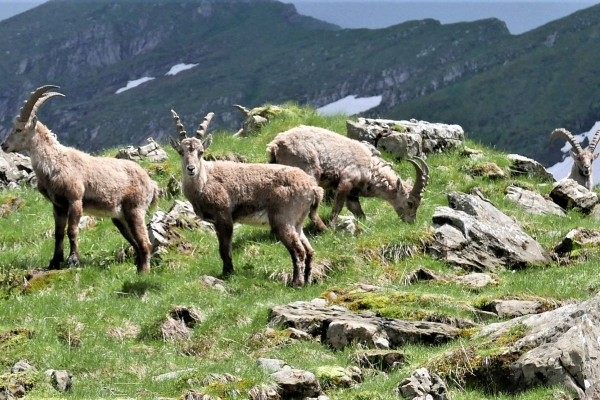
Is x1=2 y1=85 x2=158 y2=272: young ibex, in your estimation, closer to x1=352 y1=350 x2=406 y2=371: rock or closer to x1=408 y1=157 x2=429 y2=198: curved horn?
x1=408 y1=157 x2=429 y2=198: curved horn

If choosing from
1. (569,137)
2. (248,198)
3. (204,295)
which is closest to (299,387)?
(204,295)

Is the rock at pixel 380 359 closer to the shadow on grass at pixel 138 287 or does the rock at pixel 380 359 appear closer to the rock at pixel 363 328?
the rock at pixel 363 328

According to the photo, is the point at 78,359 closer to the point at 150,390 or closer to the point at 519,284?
the point at 150,390

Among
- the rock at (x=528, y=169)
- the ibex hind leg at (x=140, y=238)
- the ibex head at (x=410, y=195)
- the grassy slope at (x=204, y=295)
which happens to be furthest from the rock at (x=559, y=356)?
the rock at (x=528, y=169)

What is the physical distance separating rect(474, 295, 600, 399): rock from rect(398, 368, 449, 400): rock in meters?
0.86

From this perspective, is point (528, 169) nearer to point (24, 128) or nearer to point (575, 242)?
point (575, 242)

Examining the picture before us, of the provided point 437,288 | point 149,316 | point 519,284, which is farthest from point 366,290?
point 149,316

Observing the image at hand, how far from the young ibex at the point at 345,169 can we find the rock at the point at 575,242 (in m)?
3.71

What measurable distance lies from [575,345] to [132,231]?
1066 centimetres

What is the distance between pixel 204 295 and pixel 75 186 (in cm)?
415

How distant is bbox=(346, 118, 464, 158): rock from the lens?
87.7 feet

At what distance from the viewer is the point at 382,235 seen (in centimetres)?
1973

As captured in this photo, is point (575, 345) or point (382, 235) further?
point (382, 235)

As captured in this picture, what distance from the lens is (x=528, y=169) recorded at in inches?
1065
